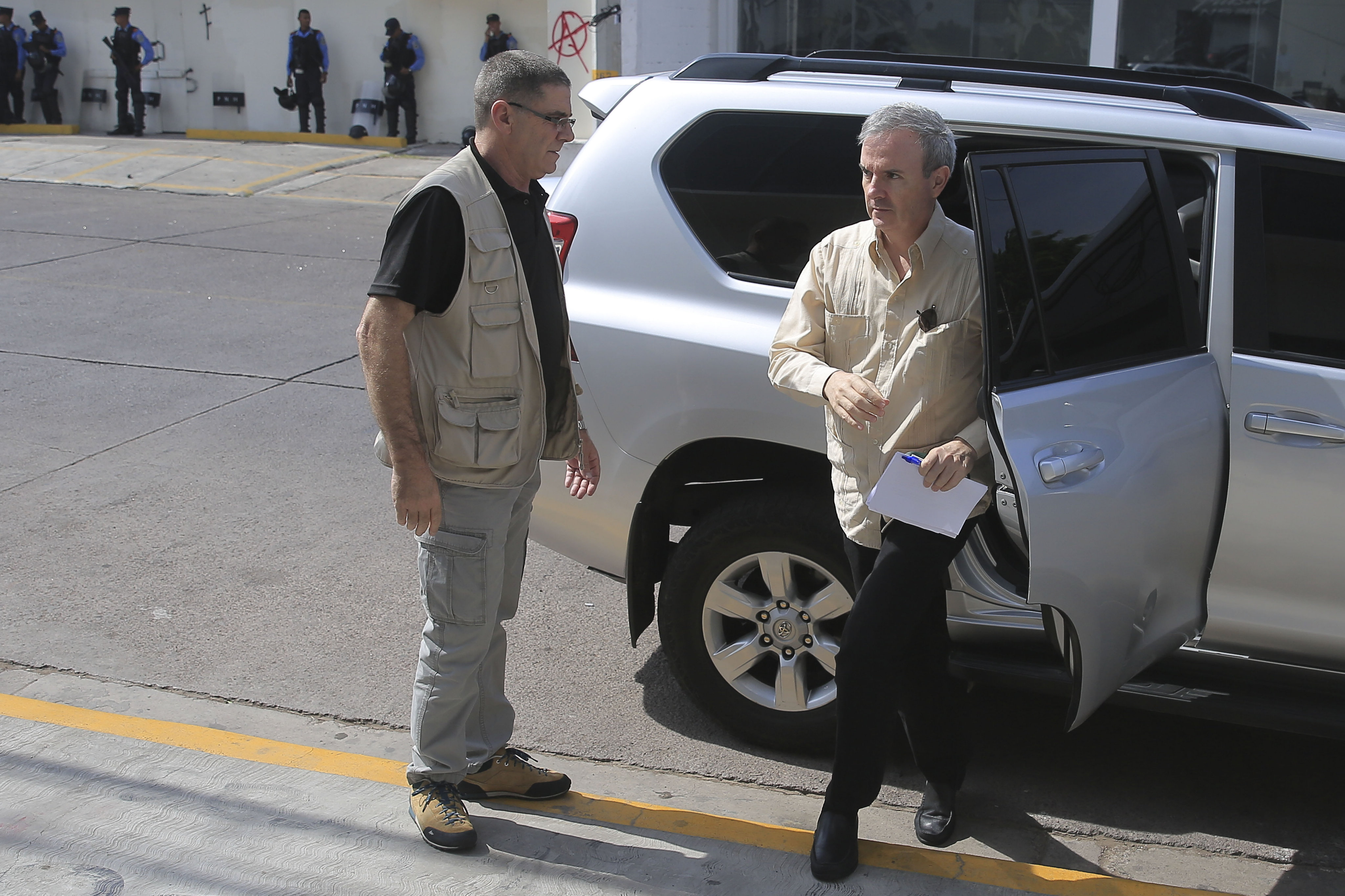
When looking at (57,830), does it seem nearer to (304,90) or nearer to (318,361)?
(318,361)

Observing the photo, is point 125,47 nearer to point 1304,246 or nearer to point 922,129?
point 922,129

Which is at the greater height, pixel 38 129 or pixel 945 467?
pixel 38 129

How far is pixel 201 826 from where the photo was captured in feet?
10.9

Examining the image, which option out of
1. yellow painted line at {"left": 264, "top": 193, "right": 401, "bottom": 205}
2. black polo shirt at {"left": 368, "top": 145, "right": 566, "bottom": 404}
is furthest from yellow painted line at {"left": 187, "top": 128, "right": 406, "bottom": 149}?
black polo shirt at {"left": 368, "top": 145, "right": 566, "bottom": 404}

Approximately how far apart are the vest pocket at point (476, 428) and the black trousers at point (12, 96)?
78.9 ft

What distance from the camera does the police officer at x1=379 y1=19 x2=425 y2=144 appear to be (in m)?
21.0

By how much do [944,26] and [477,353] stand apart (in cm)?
1439

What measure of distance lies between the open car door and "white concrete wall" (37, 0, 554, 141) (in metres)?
18.4

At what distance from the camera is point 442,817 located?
10.6ft

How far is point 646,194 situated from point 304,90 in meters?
19.8

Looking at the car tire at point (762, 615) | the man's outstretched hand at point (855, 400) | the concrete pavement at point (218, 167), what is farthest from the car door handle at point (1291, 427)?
the concrete pavement at point (218, 167)

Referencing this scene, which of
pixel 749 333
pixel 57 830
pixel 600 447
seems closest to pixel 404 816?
pixel 57 830

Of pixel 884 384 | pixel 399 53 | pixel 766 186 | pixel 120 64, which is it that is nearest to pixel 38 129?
pixel 120 64

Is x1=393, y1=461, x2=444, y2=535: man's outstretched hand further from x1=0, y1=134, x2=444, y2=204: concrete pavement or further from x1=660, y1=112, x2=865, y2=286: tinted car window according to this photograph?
x1=0, y1=134, x2=444, y2=204: concrete pavement
